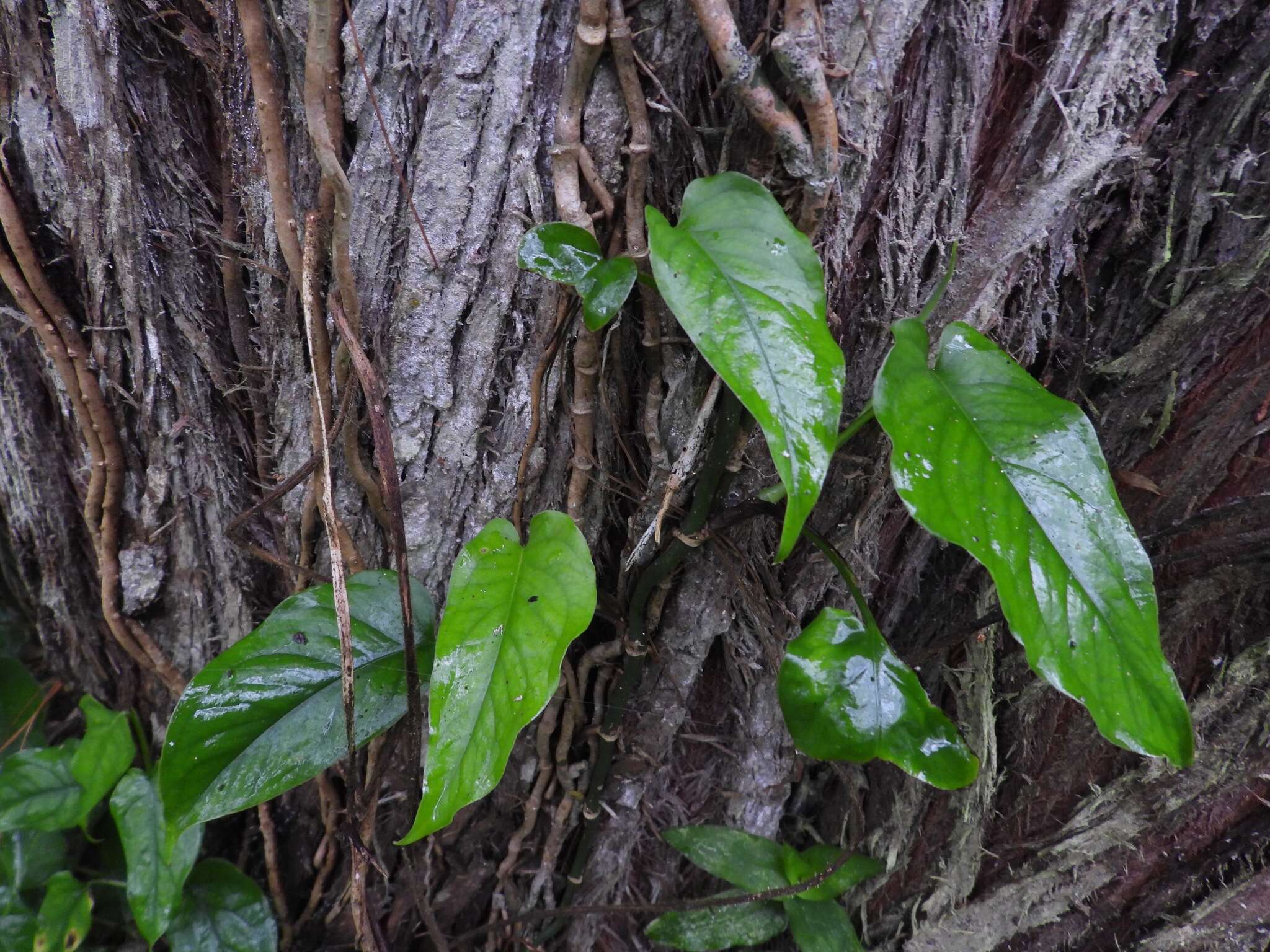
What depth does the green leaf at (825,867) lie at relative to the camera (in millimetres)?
963

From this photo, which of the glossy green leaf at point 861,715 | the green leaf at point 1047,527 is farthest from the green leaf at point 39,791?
the green leaf at point 1047,527

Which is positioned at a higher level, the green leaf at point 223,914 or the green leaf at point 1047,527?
the green leaf at point 1047,527

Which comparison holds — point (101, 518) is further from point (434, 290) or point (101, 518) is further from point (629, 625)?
point (629, 625)

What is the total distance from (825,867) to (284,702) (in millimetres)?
733

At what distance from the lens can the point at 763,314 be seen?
551 mm

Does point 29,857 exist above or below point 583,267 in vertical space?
below

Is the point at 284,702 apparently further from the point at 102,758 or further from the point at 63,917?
the point at 63,917

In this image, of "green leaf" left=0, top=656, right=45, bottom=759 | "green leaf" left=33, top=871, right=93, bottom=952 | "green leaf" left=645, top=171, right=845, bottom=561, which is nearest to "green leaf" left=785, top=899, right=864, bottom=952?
"green leaf" left=645, top=171, right=845, bottom=561

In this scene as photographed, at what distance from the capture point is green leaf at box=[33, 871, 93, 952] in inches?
37.4

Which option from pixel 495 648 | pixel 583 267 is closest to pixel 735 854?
pixel 495 648

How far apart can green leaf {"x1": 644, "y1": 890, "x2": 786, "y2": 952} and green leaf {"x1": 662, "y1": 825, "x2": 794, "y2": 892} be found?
27 mm

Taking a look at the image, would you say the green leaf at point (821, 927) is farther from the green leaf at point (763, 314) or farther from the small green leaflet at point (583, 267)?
the small green leaflet at point (583, 267)

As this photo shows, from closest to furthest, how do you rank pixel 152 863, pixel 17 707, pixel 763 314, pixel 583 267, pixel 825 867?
pixel 763 314 → pixel 583 267 → pixel 152 863 → pixel 825 867 → pixel 17 707

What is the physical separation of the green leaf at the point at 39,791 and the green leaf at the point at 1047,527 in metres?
1.12
